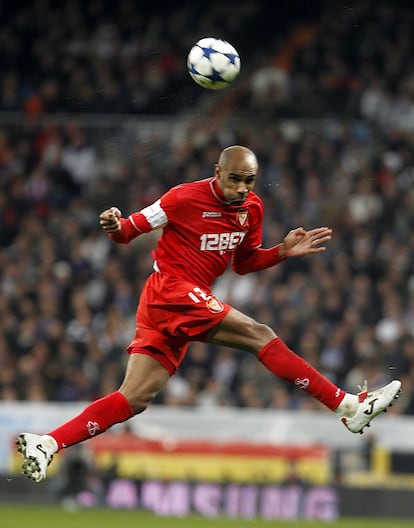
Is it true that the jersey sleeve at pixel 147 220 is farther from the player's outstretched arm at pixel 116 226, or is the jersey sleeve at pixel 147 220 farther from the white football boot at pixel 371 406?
the white football boot at pixel 371 406

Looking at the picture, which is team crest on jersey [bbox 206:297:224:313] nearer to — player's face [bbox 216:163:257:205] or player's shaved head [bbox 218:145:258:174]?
player's face [bbox 216:163:257:205]

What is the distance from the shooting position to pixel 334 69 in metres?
18.9

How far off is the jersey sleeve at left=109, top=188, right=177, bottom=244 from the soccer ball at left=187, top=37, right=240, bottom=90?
903mm

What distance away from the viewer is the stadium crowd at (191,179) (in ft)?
51.4

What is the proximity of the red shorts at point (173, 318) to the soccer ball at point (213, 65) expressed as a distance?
1.36 metres

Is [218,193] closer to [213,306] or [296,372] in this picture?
[213,306]

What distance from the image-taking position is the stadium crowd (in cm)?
1566

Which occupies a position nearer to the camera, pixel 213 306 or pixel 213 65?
pixel 213 306

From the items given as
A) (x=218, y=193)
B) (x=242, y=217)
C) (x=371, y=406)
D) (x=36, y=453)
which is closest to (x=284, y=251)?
(x=242, y=217)

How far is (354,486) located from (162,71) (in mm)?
8464

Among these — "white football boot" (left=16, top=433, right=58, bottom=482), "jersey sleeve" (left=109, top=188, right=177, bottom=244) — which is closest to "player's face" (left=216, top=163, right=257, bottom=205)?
"jersey sleeve" (left=109, top=188, right=177, bottom=244)

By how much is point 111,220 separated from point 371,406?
1917 mm

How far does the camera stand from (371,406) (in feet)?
25.4

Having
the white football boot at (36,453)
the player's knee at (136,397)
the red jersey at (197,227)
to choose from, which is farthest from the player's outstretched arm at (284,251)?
the white football boot at (36,453)
